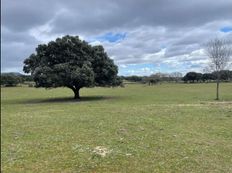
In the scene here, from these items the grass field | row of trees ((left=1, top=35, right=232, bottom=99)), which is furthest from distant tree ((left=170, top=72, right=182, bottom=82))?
the grass field

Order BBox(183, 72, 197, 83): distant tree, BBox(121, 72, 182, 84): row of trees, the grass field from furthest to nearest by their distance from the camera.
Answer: BBox(121, 72, 182, 84): row of trees → BBox(183, 72, 197, 83): distant tree → the grass field

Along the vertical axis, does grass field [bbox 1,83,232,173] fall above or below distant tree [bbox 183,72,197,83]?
below

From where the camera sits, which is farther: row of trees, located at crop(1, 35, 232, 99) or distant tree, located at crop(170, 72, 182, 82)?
distant tree, located at crop(170, 72, 182, 82)

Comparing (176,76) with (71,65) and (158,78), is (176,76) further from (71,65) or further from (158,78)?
(71,65)

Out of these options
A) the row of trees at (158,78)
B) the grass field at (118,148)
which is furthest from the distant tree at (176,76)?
the grass field at (118,148)

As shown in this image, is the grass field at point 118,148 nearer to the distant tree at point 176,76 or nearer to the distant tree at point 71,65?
the distant tree at point 71,65

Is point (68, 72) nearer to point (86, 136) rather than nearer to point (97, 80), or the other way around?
point (97, 80)

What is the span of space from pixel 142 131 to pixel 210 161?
4749 millimetres

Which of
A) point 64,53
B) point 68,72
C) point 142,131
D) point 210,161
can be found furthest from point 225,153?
point 64,53

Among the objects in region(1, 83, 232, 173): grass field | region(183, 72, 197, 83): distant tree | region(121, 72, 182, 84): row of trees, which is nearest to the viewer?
region(1, 83, 232, 173): grass field

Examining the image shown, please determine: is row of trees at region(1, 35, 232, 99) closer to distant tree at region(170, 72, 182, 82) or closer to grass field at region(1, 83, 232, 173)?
grass field at region(1, 83, 232, 173)

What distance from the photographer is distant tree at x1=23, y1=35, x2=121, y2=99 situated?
38.0 m

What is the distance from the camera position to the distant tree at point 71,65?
38000mm

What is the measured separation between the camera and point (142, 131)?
13039 millimetres
